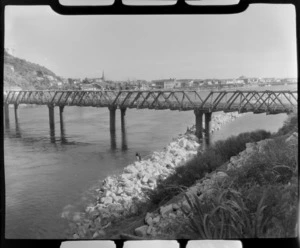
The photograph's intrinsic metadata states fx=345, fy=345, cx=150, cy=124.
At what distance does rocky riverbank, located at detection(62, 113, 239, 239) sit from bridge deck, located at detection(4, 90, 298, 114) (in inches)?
11.1

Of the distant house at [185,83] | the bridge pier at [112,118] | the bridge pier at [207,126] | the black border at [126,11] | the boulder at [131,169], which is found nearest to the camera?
the black border at [126,11]

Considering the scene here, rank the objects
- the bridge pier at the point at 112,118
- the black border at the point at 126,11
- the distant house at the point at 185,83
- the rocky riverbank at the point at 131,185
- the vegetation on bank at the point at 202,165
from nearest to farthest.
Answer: the black border at the point at 126,11 → the distant house at the point at 185,83 → the vegetation on bank at the point at 202,165 → the rocky riverbank at the point at 131,185 → the bridge pier at the point at 112,118

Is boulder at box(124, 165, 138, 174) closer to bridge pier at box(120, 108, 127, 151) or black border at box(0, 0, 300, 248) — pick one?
bridge pier at box(120, 108, 127, 151)

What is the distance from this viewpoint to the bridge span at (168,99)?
2.50m

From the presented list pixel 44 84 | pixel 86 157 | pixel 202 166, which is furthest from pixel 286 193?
pixel 86 157

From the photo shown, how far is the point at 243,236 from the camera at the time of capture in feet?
4.70

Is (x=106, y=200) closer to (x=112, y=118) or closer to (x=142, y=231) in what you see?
(x=112, y=118)

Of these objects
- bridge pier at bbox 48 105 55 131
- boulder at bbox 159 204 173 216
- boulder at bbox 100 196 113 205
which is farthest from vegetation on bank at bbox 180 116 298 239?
bridge pier at bbox 48 105 55 131

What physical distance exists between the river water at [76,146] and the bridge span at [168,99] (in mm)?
92

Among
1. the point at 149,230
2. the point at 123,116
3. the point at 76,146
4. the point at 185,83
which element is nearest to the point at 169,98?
the point at 123,116

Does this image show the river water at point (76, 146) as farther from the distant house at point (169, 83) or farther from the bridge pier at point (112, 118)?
the distant house at point (169, 83)

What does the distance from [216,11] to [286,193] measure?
0.85m

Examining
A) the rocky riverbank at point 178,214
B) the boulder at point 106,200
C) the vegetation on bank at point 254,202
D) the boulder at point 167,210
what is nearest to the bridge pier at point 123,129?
the boulder at point 106,200

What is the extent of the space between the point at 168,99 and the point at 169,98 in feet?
0.40
